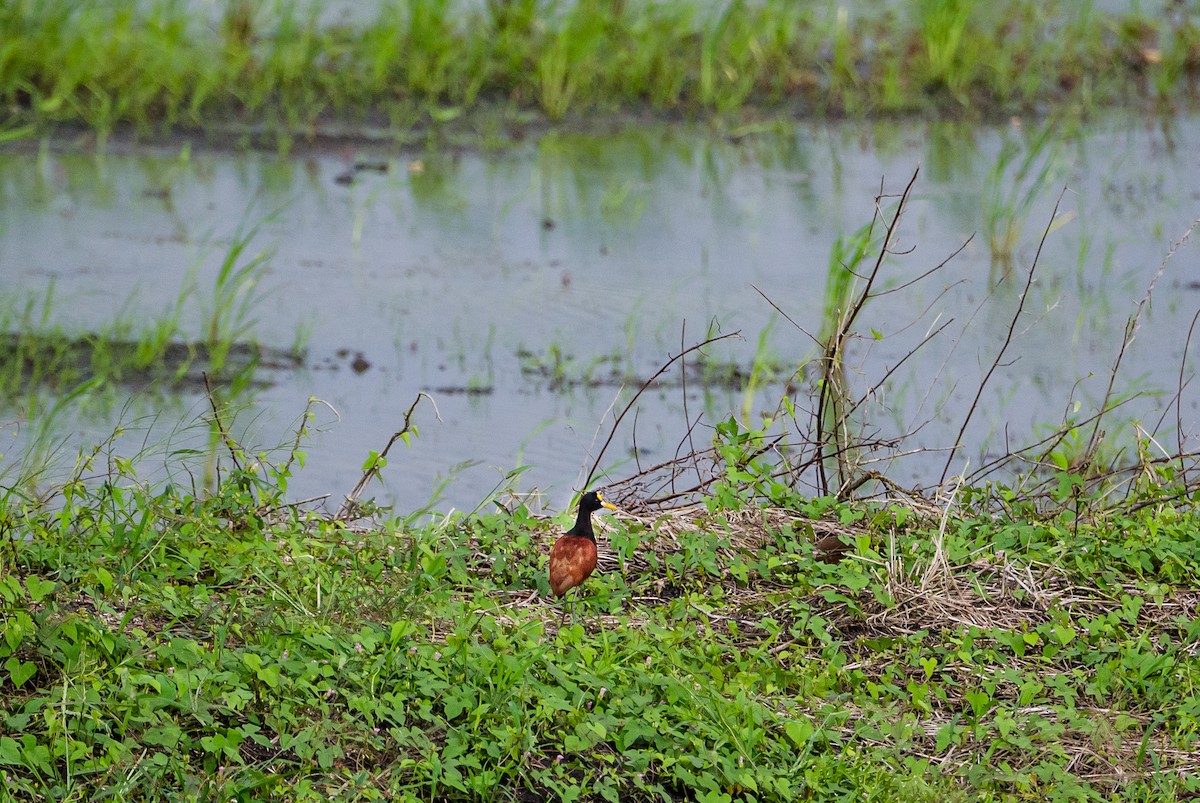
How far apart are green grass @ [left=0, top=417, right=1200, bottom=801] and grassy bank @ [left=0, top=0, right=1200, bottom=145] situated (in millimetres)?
4811

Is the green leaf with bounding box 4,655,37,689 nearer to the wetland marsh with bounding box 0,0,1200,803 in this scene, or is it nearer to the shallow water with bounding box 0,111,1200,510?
the wetland marsh with bounding box 0,0,1200,803

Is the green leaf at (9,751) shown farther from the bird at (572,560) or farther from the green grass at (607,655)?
the bird at (572,560)

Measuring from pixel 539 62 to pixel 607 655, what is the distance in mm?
5979

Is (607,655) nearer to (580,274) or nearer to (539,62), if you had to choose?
(580,274)

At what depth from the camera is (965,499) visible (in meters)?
3.84

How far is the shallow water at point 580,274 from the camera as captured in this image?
505cm

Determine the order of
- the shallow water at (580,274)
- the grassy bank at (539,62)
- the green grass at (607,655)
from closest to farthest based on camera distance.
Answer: the green grass at (607,655)
the shallow water at (580,274)
the grassy bank at (539,62)

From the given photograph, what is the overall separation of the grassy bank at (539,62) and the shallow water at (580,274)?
0.38 m

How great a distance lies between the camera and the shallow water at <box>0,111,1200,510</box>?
505cm

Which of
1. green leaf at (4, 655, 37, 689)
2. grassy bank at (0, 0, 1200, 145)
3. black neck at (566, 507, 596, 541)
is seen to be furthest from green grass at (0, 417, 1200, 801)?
grassy bank at (0, 0, 1200, 145)

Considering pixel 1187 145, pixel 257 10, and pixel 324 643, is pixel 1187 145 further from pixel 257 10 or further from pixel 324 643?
pixel 324 643

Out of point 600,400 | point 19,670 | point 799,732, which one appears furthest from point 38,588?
point 600,400

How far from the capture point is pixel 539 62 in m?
8.41

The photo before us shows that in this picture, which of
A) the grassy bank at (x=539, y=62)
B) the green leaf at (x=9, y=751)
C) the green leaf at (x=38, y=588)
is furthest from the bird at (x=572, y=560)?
the grassy bank at (x=539, y=62)
